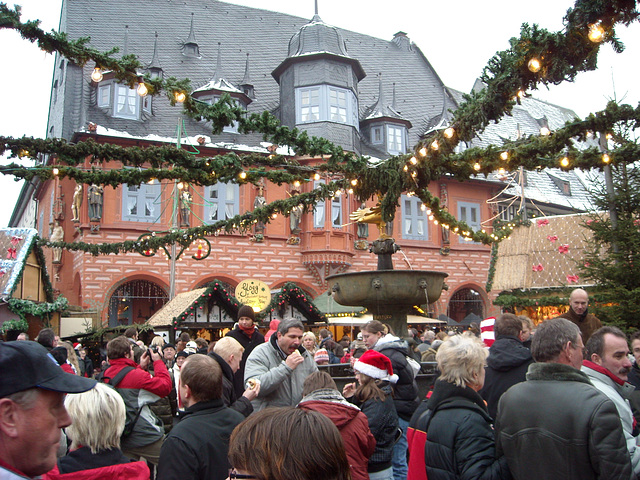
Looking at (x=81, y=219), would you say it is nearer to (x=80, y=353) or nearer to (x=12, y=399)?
(x=80, y=353)

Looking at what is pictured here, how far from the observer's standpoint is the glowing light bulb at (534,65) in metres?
6.57

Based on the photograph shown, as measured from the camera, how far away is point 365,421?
3826mm

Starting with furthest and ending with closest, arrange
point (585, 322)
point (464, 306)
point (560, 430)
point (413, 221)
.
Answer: point (464, 306), point (413, 221), point (585, 322), point (560, 430)

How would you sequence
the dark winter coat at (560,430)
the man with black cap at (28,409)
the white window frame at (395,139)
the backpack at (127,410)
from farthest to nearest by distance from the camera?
the white window frame at (395,139) < the backpack at (127,410) < the dark winter coat at (560,430) < the man with black cap at (28,409)

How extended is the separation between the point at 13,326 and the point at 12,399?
577 inches

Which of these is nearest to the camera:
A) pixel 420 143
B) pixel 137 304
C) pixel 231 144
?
pixel 420 143

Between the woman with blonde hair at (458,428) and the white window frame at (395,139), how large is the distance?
2540 centimetres

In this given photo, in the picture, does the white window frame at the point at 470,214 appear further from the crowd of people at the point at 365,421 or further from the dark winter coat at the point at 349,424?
the dark winter coat at the point at 349,424

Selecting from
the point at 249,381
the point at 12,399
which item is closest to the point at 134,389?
the point at 249,381

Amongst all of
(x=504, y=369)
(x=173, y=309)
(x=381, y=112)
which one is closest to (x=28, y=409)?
(x=504, y=369)

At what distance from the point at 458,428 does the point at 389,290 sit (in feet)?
18.0

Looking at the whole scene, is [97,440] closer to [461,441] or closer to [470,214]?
[461,441]

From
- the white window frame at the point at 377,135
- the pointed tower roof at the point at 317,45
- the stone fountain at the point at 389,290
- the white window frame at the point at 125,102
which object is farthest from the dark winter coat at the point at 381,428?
the white window frame at the point at 377,135

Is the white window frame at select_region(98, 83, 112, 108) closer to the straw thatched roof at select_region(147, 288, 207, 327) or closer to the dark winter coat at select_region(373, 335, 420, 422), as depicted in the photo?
the straw thatched roof at select_region(147, 288, 207, 327)
